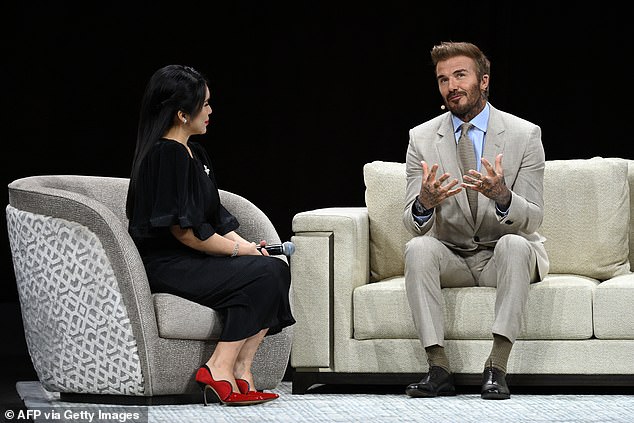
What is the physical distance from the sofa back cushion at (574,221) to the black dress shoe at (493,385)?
2.55 feet

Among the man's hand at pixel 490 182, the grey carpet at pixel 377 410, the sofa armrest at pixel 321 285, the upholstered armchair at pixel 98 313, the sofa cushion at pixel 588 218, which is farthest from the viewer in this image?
the sofa cushion at pixel 588 218

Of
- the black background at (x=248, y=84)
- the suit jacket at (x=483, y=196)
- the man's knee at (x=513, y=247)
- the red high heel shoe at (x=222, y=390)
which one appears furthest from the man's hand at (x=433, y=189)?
the black background at (x=248, y=84)

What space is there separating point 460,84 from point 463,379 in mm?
1067

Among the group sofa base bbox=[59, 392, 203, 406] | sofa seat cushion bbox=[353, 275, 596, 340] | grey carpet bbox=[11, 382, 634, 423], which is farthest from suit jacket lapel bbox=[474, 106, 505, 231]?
sofa base bbox=[59, 392, 203, 406]

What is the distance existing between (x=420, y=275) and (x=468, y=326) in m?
0.25

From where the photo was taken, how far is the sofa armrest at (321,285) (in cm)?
377

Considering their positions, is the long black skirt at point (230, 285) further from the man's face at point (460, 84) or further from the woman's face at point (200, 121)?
the man's face at point (460, 84)

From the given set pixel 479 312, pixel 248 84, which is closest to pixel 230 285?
pixel 479 312

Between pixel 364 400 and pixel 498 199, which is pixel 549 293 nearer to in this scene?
pixel 498 199

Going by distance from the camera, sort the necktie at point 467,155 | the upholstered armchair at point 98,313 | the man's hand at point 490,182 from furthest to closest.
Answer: the necktie at point 467,155 < the man's hand at point 490,182 < the upholstered armchair at point 98,313

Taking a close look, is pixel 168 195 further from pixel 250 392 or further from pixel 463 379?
pixel 463 379

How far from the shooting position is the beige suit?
11.7 ft

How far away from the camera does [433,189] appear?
3600 millimetres

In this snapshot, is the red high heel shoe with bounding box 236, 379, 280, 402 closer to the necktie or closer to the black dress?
the black dress
